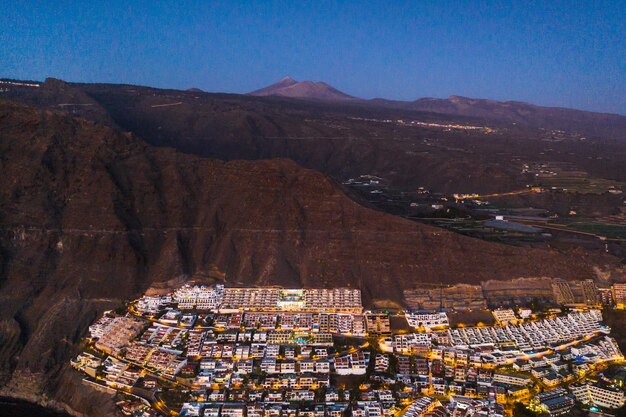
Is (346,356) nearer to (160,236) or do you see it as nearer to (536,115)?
(160,236)

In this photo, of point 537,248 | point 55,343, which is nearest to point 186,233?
point 55,343

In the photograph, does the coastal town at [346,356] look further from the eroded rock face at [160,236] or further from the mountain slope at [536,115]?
the mountain slope at [536,115]

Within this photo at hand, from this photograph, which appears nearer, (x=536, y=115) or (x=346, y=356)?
(x=346, y=356)

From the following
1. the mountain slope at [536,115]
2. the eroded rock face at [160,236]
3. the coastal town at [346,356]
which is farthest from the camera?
the mountain slope at [536,115]

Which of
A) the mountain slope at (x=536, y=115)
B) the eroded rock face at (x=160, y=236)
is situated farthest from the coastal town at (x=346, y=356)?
the mountain slope at (x=536, y=115)

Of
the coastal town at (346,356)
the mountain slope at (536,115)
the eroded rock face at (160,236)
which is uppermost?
the mountain slope at (536,115)

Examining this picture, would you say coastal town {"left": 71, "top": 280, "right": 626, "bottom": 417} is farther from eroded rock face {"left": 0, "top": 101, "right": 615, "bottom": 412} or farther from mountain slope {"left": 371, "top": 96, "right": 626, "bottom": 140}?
mountain slope {"left": 371, "top": 96, "right": 626, "bottom": 140}

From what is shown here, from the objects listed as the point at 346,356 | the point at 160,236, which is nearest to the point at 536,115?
the point at 160,236
